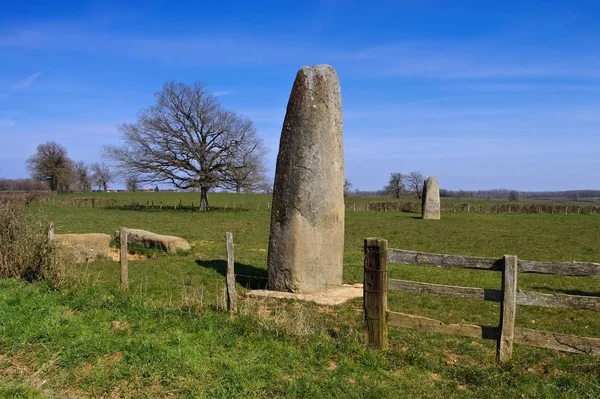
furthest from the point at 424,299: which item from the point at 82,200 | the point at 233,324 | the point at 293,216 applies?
the point at 82,200

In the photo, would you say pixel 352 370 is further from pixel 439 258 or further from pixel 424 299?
pixel 424 299

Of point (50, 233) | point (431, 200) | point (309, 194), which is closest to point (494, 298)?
point (309, 194)

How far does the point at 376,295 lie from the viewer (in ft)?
22.8

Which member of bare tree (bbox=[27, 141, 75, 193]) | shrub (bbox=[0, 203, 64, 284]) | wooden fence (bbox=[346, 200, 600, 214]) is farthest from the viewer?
bare tree (bbox=[27, 141, 75, 193])

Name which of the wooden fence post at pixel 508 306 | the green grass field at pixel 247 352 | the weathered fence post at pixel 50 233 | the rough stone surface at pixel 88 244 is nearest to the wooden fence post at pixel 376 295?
the green grass field at pixel 247 352

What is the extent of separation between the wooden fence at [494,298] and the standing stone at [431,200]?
99.4 ft

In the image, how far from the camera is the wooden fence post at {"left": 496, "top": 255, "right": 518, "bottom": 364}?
6.24 m

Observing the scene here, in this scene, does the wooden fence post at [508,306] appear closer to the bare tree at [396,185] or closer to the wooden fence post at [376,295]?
the wooden fence post at [376,295]

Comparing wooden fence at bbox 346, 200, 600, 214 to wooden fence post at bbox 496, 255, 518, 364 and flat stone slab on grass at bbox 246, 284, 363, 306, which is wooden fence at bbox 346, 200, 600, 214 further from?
wooden fence post at bbox 496, 255, 518, 364

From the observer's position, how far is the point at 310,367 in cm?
639

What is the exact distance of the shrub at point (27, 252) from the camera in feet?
32.9

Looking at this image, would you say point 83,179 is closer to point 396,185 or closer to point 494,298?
point 396,185

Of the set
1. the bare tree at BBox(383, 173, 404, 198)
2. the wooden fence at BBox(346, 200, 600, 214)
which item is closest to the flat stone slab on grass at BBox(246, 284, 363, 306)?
the wooden fence at BBox(346, 200, 600, 214)

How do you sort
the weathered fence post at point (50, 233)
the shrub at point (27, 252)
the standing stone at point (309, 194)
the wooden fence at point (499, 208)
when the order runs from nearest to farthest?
the shrub at point (27, 252) → the weathered fence post at point (50, 233) → the standing stone at point (309, 194) → the wooden fence at point (499, 208)
